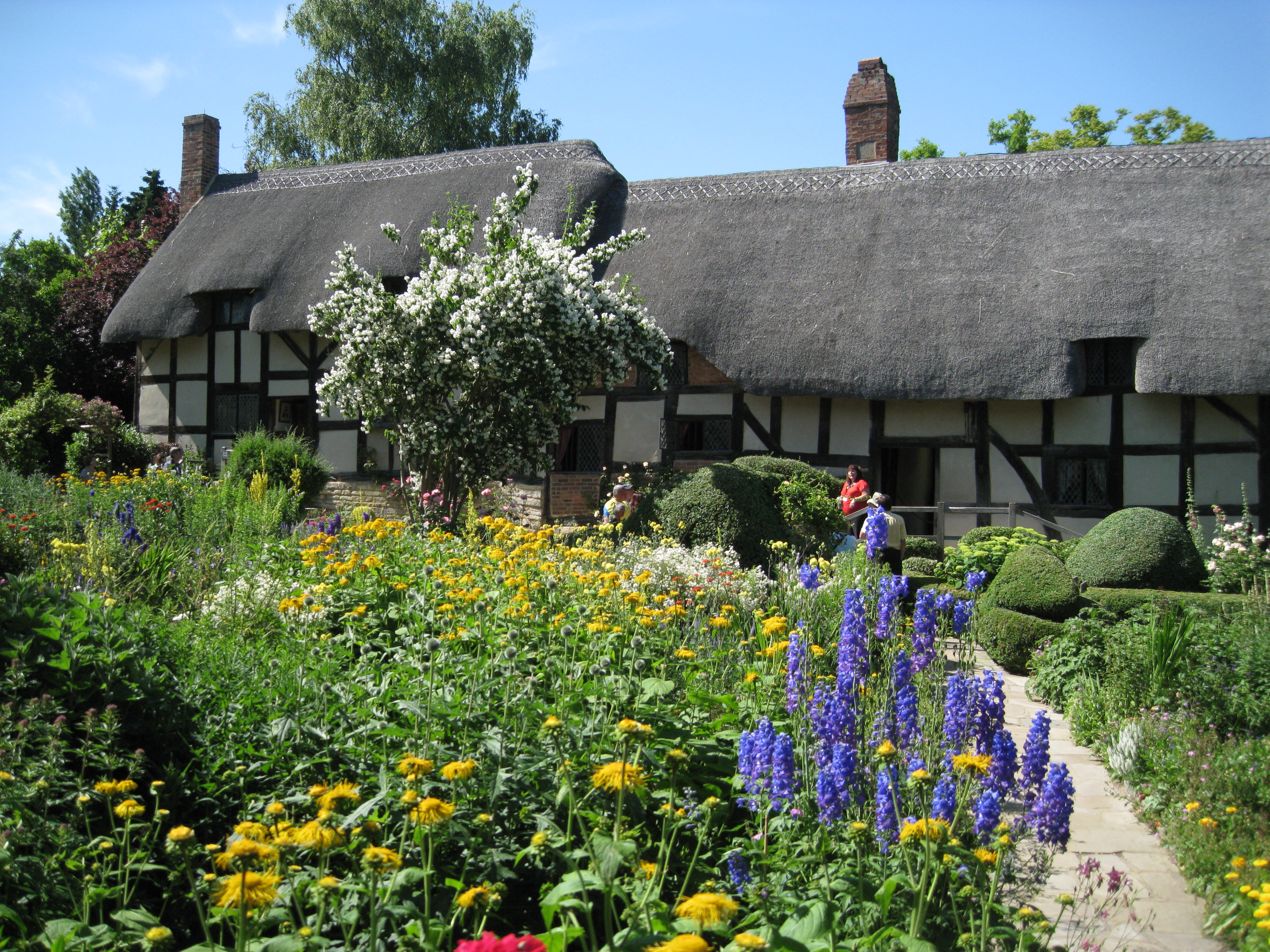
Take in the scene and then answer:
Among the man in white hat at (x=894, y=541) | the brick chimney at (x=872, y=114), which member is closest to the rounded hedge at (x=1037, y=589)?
the man in white hat at (x=894, y=541)

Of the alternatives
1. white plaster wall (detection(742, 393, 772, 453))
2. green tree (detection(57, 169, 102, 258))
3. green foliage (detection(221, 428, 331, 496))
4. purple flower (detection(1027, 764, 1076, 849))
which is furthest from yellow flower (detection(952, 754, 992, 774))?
green tree (detection(57, 169, 102, 258))

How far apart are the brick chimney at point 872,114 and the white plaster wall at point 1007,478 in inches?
251

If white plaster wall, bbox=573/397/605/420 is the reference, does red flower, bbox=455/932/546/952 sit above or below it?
below

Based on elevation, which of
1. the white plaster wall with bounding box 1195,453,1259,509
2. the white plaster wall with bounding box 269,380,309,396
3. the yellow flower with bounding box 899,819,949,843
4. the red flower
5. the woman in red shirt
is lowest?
the yellow flower with bounding box 899,819,949,843

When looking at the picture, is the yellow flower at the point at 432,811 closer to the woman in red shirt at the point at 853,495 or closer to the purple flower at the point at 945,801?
the purple flower at the point at 945,801

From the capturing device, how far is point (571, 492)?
1299cm

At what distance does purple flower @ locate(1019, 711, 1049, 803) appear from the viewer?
2475 millimetres

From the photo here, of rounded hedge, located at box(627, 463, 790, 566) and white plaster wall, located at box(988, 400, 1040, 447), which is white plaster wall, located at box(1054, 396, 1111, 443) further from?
rounded hedge, located at box(627, 463, 790, 566)

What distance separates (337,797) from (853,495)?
837 cm

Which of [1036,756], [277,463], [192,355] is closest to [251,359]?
[192,355]

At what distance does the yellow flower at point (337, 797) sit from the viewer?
71.5 inches

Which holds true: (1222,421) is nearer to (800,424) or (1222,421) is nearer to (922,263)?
(922,263)

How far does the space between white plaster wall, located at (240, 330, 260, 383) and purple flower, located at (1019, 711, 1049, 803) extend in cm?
1464

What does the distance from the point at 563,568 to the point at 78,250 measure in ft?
121
